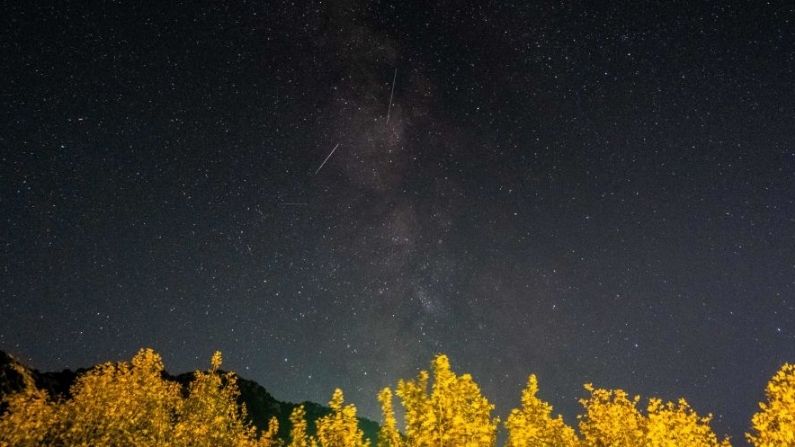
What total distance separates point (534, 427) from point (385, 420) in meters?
5.90

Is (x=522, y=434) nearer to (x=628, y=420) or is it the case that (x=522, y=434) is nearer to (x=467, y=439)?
(x=467, y=439)

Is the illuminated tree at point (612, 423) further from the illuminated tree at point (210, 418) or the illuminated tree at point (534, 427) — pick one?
the illuminated tree at point (210, 418)

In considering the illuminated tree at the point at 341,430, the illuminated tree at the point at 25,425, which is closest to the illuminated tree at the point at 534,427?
the illuminated tree at the point at 341,430

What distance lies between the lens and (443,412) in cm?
1438

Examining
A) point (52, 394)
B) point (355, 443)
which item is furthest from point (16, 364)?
point (355, 443)

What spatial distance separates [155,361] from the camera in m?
28.8

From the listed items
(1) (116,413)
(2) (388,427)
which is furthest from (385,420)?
(1) (116,413)

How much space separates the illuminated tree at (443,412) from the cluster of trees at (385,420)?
0.11 feet

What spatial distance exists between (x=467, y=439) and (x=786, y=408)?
19.5 meters

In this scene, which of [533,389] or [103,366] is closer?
[533,389]

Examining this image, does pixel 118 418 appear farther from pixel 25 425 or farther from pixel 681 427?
pixel 681 427

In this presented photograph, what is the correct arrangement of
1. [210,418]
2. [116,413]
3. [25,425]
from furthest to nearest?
[210,418], [116,413], [25,425]

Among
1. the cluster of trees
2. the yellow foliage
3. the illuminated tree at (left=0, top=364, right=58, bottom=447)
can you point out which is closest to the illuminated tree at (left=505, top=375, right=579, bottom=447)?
the cluster of trees

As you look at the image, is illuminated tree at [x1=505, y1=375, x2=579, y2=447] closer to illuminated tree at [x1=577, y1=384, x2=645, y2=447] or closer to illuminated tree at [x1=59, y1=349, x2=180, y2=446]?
illuminated tree at [x1=577, y1=384, x2=645, y2=447]
